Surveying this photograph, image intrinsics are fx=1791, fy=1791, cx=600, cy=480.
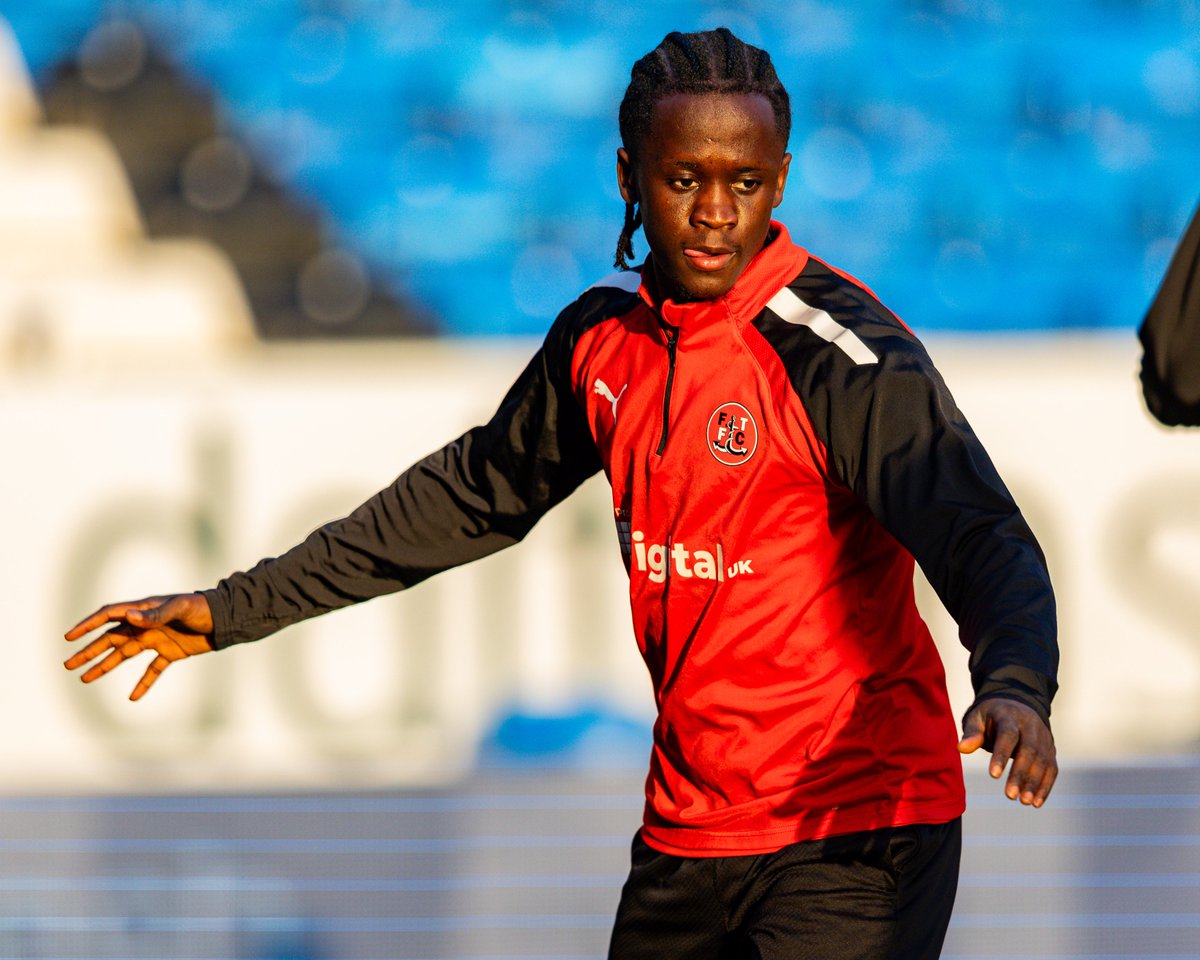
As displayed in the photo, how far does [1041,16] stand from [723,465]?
6778 mm

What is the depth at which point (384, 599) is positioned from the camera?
580cm

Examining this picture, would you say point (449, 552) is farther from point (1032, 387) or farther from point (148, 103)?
point (148, 103)

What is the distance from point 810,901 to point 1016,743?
1.97ft

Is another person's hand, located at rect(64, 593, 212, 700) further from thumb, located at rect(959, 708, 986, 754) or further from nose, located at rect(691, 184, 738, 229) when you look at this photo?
thumb, located at rect(959, 708, 986, 754)

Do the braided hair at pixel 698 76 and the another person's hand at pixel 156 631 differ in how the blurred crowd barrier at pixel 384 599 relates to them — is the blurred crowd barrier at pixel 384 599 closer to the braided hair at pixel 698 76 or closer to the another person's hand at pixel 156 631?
the another person's hand at pixel 156 631

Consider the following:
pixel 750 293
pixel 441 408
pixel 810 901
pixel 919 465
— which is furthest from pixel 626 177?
pixel 441 408

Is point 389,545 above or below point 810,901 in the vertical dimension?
above

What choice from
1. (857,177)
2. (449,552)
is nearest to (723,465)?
(449,552)

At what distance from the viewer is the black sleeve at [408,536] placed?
2791 millimetres

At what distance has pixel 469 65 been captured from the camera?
8398 mm

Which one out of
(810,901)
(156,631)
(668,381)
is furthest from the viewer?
(156,631)

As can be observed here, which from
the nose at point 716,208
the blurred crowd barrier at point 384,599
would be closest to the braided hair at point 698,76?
the nose at point 716,208

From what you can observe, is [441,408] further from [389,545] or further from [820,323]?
[820,323]

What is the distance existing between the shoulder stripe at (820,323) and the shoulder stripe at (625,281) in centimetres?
30
